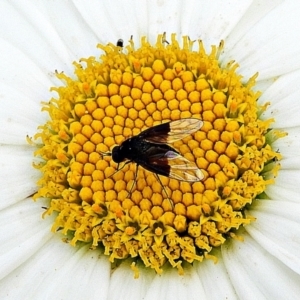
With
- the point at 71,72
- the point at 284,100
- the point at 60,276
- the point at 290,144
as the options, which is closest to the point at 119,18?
the point at 71,72

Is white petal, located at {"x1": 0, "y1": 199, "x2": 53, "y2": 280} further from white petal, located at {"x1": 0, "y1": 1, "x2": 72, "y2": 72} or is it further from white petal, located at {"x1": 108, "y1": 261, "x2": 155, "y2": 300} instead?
white petal, located at {"x1": 0, "y1": 1, "x2": 72, "y2": 72}

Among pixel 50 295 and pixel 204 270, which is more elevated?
pixel 204 270

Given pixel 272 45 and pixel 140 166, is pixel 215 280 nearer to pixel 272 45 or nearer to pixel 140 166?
pixel 140 166

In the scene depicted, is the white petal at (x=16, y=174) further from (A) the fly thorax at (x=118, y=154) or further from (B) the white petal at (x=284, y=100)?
(B) the white petal at (x=284, y=100)

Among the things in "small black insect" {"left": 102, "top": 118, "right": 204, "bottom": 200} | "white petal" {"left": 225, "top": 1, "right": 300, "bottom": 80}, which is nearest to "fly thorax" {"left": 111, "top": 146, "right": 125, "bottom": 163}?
"small black insect" {"left": 102, "top": 118, "right": 204, "bottom": 200}

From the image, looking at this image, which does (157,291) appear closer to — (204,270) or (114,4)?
(204,270)

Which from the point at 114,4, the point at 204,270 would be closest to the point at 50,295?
the point at 204,270
